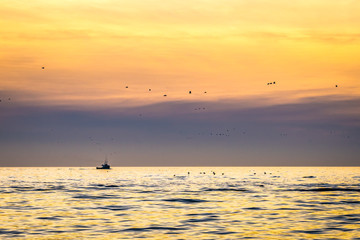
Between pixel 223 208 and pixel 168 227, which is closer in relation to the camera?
pixel 168 227

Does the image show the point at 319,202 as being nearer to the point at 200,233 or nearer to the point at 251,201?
the point at 251,201

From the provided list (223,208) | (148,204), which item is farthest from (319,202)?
(148,204)

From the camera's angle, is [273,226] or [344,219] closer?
[273,226]

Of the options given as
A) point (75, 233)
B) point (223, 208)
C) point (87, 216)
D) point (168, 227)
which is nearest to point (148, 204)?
point (223, 208)

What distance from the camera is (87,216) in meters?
53.2

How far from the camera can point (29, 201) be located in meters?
70.4

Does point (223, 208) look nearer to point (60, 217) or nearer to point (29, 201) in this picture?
point (60, 217)

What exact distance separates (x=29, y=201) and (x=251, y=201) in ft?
94.4

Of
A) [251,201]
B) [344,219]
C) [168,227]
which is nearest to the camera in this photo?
[168,227]

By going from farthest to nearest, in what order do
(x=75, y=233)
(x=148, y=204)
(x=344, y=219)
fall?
1. (x=148, y=204)
2. (x=344, y=219)
3. (x=75, y=233)

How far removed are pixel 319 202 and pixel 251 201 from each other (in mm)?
9060

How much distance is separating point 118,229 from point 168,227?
4268 mm

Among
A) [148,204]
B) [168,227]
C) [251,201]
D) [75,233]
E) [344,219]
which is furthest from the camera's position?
[251,201]

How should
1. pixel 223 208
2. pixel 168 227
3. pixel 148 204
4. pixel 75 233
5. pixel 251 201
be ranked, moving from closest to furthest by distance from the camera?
pixel 75 233 < pixel 168 227 < pixel 223 208 < pixel 148 204 < pixel 251 201
